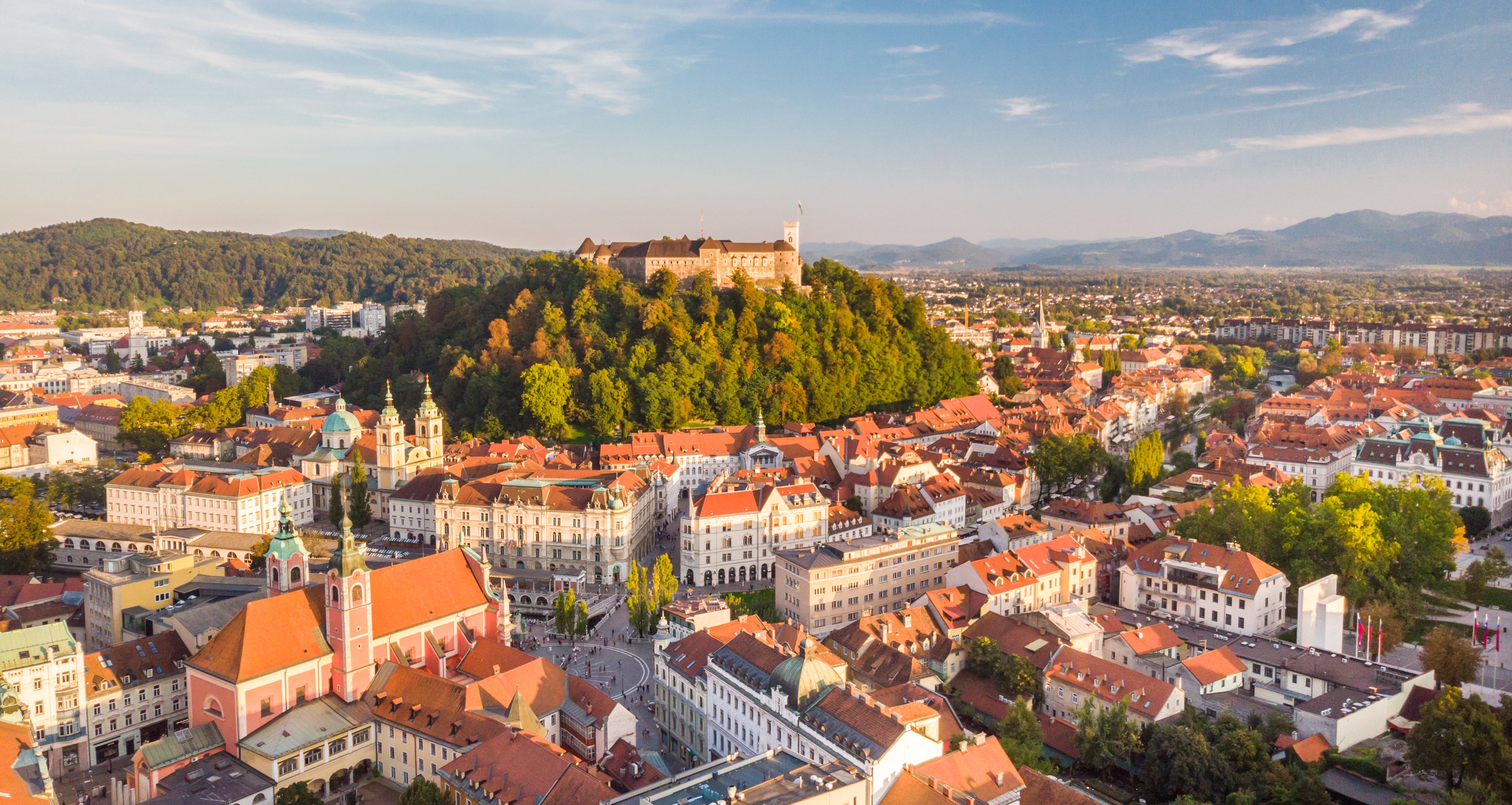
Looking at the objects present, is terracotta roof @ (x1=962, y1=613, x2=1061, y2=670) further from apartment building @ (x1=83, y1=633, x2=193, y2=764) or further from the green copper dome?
apartment building @ (x1=83, y1=633, x2=193, y2=764)

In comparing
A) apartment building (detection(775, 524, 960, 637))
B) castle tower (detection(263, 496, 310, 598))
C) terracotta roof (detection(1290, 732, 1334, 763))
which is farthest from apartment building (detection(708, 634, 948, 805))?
castle tower (detection(263, 496, 310, 598))

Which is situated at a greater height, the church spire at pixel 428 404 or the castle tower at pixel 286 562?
the church spire at pixel 428 404

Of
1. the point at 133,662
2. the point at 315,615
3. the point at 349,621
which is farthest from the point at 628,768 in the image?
the point at 133,662

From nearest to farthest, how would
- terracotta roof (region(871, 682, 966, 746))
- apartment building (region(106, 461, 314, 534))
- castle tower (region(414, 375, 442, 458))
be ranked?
1. terracotta roof (region(871, 682, 966, 746))
2. apartment building (region(106, 461, 314, 534))
3. castle tower (region(414, 375, 442, 458))

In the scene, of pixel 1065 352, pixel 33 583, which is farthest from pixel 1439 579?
pixel 1065 352

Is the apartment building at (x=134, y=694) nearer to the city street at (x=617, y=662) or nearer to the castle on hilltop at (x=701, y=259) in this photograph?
the city street at (x=617, y=662)

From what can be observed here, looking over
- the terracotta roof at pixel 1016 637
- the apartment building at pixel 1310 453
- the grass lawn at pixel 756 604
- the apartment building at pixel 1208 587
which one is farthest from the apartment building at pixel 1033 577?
the apartment building at pixel 1310 453
